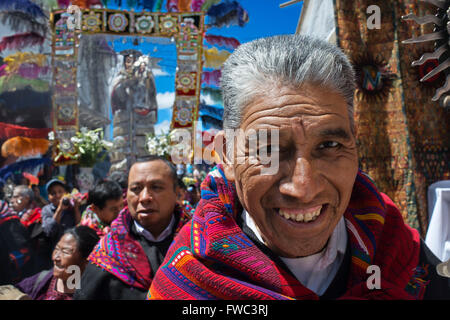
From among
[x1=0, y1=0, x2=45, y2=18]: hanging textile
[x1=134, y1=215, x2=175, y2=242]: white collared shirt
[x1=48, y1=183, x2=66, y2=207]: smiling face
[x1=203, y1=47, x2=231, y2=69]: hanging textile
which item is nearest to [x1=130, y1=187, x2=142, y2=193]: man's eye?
[x1=134, y1=215, x2=175, y2=242]: white collared shirt

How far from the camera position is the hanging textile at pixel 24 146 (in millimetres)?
14019

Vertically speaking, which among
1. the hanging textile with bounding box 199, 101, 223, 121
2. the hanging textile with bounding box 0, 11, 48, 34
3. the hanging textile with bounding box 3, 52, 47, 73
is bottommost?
the hanging textile with bounding box 199, 101, 223, 121

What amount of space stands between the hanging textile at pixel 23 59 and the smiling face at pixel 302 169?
14.9 meters

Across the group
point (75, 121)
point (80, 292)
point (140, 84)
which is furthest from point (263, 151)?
point (140, 84)

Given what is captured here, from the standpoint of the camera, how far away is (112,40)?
39.2ft

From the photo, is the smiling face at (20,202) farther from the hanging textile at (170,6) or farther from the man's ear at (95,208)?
the hanging textile at (170,6)

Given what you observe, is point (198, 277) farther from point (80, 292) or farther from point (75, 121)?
point (75, 121)

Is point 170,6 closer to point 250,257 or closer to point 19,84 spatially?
point 19,84

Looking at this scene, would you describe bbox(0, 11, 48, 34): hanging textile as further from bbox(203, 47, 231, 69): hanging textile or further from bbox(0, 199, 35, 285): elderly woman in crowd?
bbox(0, 199, 35, 285): elderly woman in crowd

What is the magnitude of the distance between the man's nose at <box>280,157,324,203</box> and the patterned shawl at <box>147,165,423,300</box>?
0.78 ft

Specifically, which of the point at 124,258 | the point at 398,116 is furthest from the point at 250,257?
the point at 398,116

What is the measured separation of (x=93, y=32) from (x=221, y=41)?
13.8ft

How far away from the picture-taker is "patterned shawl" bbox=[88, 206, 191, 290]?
6.64ft

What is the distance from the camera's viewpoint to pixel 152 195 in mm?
2457
